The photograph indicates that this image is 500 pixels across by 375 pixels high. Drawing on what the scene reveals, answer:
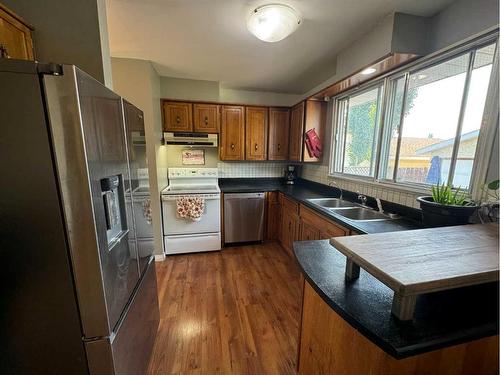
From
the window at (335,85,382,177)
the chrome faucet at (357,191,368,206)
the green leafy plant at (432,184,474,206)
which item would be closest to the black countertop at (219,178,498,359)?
the green leafy plant at (432,184,474,206)

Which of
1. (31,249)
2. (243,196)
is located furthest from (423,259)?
(243,196)

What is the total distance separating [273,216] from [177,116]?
2088 mm

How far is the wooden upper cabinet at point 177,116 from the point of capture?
118 inches

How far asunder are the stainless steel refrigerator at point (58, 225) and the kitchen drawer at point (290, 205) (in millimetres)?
2076

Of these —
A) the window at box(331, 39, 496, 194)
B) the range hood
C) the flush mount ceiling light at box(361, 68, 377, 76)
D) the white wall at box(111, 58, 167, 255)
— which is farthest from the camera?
the range hood

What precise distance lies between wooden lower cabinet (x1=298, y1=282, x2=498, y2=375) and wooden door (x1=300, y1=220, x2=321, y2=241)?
126 centimetres

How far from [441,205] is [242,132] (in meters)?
2.63

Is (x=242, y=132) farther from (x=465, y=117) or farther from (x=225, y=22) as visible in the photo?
(x=465, y=117)

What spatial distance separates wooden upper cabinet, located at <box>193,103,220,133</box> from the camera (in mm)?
3107

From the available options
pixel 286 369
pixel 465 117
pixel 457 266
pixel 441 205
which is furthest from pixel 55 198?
pixel 465 117

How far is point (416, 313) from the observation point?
2.38 ft

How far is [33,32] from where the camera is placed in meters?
1.19

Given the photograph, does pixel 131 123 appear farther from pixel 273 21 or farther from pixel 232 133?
pixel 232 133

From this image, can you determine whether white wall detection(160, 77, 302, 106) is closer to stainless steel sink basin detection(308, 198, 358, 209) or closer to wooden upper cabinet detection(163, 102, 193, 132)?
wooden upper cabinet detection(163, 102, 193, 132)
